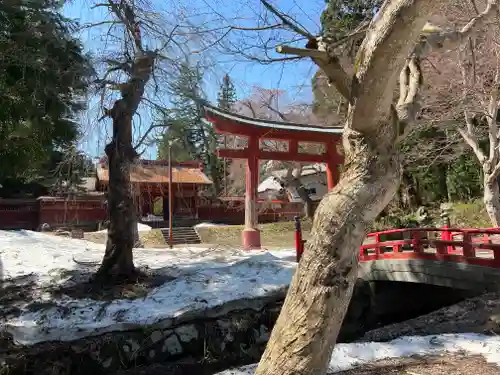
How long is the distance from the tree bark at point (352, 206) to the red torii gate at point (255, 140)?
11829 mm

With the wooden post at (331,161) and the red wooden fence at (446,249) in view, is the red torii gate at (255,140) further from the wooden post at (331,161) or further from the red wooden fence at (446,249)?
the red wooden fence at (446,249)

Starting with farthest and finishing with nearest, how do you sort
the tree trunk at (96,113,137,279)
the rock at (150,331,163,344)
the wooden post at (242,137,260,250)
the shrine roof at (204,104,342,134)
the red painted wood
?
the wooden post at (242,137,260,250) < the red painted wood < the shrine roof at (204,104,342,134) < the tree trunk at (96,113,137,279) < the rock at (150,331,163,344)

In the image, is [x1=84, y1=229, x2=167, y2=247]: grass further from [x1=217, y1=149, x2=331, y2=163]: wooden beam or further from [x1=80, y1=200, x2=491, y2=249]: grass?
[x1=217, y1=149, x2=331, y2=163]: wooden beam

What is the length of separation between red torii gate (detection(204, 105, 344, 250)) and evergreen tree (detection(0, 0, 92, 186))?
24.1 feet

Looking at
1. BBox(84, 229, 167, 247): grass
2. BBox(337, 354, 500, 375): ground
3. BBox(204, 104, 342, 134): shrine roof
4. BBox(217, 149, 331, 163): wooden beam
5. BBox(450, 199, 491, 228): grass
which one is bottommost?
BBox(337, 354, 500, 375): ground

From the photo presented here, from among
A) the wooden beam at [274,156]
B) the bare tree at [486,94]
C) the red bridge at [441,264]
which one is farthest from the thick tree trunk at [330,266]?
the wooden beam at [274,156]

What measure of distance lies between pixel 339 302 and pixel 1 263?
10174 millimetres

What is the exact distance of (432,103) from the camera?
1256 cm

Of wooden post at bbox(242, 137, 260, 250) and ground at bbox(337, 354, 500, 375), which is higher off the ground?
wooden post at bbox(242, 137, 260, 250)

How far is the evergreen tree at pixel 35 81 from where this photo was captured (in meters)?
6.12

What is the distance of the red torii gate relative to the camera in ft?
51.5

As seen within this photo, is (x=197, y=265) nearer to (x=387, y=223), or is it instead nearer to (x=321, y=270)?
(x=321, y=270)

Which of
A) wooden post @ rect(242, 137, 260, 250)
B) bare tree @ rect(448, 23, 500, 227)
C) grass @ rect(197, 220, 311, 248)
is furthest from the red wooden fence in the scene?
grass @ rect(197, 220, 311, 248)

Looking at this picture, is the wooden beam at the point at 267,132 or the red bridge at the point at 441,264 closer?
the red bridge at the point at 441,264
